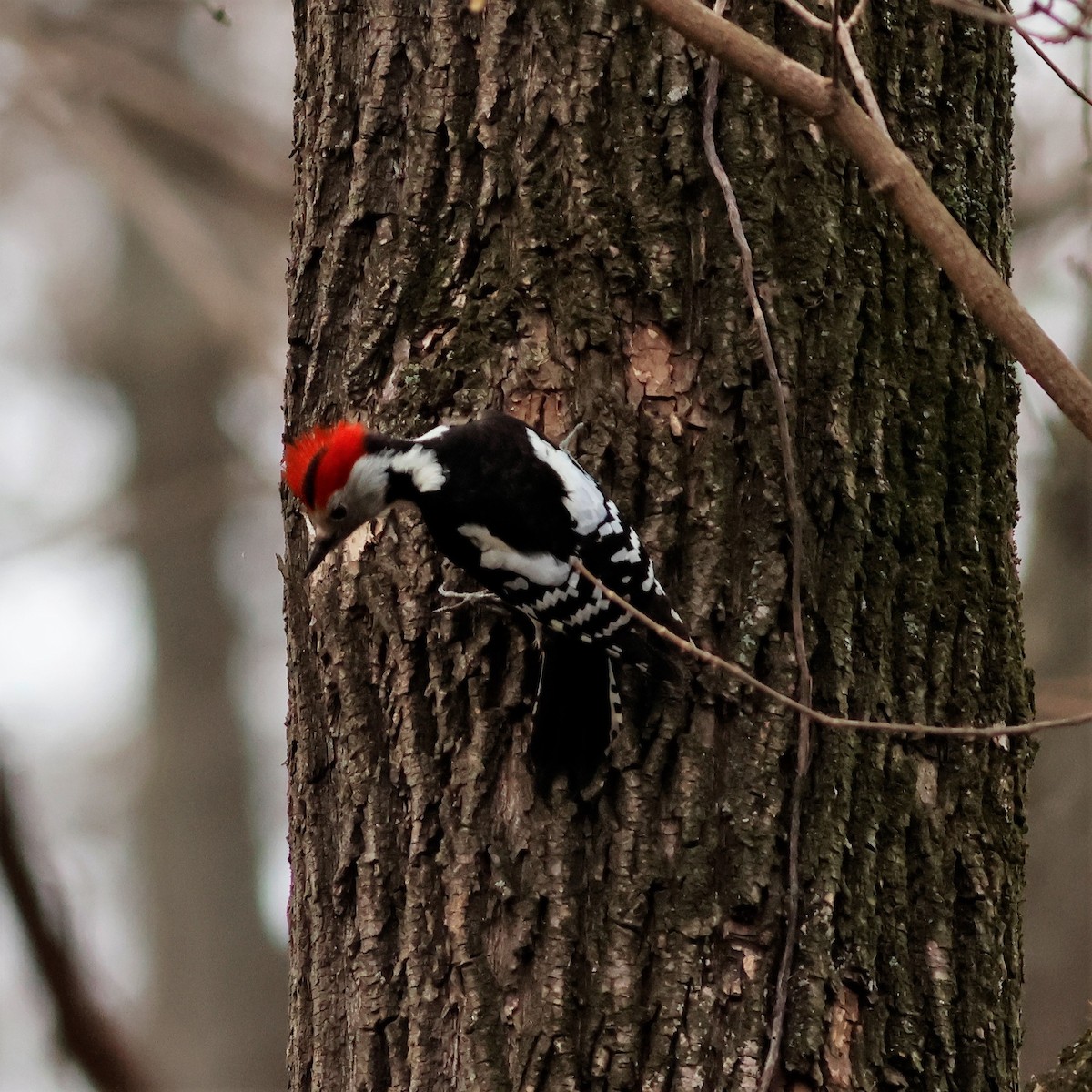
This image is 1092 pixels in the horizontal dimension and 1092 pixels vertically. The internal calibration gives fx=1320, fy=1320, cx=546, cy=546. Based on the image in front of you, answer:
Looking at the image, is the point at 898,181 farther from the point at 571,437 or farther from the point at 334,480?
the point at 334,480

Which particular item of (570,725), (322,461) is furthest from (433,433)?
(570,725)

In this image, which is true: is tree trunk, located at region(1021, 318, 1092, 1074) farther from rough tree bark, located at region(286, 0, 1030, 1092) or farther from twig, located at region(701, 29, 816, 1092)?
twig, located at region(701, 29, 816, 1092)

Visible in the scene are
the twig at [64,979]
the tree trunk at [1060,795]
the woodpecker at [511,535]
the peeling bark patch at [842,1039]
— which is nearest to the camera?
the twig at [64,979]

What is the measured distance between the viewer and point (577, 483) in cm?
261

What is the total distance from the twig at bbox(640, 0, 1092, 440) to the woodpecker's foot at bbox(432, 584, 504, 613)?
1.12m

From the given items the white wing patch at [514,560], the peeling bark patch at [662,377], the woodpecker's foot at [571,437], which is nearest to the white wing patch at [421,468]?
the white wing patch at [514,560]

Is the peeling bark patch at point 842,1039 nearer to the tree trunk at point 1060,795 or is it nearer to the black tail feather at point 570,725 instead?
the black tail feather at point 570,725

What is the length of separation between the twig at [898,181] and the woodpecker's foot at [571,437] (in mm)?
843

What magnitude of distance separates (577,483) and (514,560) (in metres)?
0.23

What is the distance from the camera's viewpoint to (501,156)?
266 centimetres

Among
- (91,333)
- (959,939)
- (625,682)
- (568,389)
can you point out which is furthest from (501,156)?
(91,333)

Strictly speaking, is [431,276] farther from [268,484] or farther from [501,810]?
[268,484]

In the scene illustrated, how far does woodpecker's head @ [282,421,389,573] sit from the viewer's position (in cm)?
260

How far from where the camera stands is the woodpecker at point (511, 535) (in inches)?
99.3
